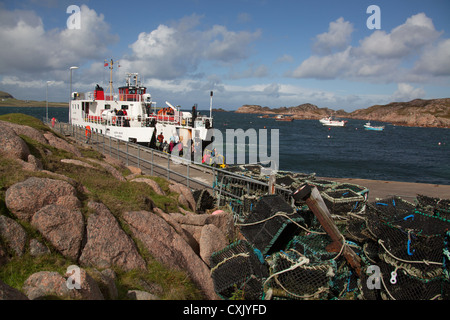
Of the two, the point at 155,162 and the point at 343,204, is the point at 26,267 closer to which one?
the point at 343,204

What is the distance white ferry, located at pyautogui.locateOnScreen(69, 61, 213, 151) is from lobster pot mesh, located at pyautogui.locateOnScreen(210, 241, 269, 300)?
20293 mm

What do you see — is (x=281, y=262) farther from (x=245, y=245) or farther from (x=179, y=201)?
(x=179, y=201)

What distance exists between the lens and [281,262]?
5.03 metres

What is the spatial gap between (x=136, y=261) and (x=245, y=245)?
5.93 ft

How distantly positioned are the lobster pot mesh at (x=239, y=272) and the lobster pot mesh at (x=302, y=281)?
0.74 feet

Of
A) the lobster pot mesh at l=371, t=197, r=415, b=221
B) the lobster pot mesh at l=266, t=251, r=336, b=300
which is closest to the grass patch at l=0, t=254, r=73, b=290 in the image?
the lobster pot mesh at l=266, t=251, r=336, b=300

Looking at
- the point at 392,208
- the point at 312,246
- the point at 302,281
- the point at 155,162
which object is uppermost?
the point at 155,162

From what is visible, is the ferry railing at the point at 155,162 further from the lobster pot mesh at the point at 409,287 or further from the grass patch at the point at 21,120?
the lobster pot mesh at the point at 409,287

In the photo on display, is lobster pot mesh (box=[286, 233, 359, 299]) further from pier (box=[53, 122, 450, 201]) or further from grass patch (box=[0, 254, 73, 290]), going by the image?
pier (box=[53, 122, 450, 201])

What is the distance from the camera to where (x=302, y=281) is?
4.77 metres

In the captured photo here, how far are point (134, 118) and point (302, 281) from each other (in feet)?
92.5

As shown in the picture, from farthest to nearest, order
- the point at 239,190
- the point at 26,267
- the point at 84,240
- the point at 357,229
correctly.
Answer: the point at 239,190 → the point at 357,229 → the point at 84,240 → the point at 26,267

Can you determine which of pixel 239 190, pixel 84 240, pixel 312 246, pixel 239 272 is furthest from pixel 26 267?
pixel 239 190

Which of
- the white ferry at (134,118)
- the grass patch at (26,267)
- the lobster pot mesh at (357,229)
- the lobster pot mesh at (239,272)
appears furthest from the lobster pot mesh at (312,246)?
the white ferry at (134,118)
